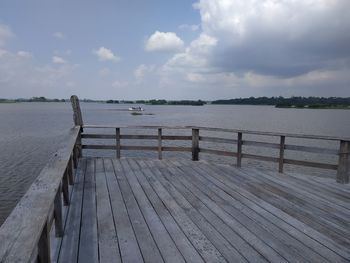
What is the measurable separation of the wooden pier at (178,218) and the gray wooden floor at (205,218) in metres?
0.01

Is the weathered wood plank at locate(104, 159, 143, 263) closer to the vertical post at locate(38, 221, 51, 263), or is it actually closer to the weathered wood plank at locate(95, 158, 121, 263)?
the weathered wood plank at locate(95, 158, 121, 263)

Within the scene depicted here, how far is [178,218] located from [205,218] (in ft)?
1.06

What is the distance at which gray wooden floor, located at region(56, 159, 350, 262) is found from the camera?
7.75ft

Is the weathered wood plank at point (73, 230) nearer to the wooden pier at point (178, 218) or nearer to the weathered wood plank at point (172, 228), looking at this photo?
the wooden pier at point (178, 218)

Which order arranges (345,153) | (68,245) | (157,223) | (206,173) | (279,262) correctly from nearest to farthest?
(279,262) < (68,245) < (157,223) < (345,153) < (206,173)

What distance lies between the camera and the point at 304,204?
11.7 feet

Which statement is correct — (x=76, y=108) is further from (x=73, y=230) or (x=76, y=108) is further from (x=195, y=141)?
(x=73, y=230)

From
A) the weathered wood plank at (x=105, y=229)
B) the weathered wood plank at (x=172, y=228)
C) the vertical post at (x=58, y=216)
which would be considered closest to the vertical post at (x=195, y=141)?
the weathered wood plank at (x=172, y=228)

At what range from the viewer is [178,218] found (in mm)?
3041

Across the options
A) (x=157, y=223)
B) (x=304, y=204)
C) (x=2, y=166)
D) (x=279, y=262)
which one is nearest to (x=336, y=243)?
(x=279, y=262)

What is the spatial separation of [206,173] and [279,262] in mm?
2831

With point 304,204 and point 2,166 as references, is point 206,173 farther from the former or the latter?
point 2,166

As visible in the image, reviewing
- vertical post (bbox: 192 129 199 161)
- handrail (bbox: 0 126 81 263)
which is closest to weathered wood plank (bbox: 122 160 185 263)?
handrail (bbox: 0 126 81 263)

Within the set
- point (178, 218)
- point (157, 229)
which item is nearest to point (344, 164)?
point (178, 218)
